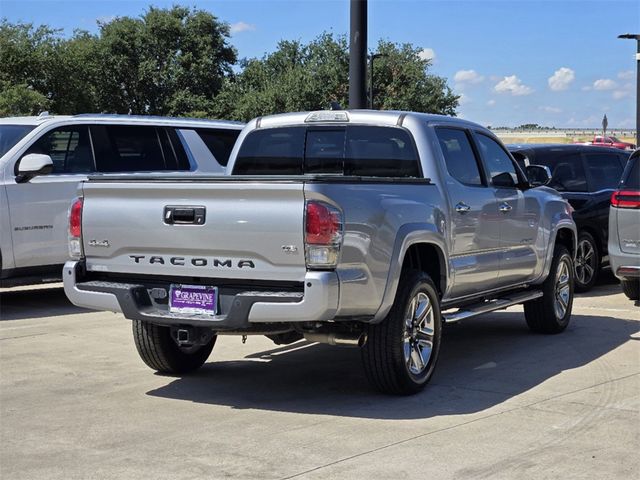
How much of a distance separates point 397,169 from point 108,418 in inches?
117

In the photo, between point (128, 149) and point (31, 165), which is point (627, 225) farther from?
point (31, 165)

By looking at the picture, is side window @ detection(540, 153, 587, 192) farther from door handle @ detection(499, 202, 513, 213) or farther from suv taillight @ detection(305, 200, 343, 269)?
suv taillight @ detection(305, 200, 343, 269)

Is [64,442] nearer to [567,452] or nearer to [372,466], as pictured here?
[372,466]

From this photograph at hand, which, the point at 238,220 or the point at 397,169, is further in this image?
the point at 397,169

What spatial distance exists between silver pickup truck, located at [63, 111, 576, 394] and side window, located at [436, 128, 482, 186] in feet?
0.05

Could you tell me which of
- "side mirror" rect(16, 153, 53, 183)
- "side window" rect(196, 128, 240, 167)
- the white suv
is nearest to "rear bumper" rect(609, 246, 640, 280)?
"side window" rect(196, 128, 240, 167)

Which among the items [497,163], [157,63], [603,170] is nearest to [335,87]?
[157,63]

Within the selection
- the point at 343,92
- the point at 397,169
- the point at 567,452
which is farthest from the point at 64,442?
the point at 343,92

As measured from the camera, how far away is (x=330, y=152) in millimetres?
7969

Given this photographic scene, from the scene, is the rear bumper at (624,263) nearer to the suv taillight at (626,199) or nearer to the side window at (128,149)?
the suv taillight at (626,199)

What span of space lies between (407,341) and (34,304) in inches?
249

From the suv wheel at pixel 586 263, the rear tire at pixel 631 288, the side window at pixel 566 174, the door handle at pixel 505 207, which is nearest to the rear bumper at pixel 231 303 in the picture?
the door handle at pixel 505 207

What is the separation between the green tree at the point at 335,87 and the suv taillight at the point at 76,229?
48445 millimetres

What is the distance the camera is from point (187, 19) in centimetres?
6512
